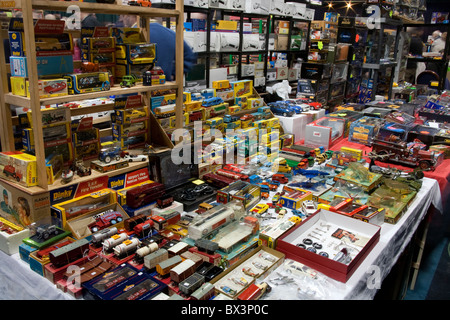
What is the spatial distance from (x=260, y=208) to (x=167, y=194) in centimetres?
71

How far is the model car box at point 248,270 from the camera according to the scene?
189cm

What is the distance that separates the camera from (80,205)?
249 cm

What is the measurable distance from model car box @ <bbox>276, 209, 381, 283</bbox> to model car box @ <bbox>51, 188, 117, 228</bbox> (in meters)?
1.25

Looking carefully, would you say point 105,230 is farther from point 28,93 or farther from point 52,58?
point 52,58

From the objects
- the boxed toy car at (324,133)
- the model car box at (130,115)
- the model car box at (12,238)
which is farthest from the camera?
the boxed toy car at (324,133)

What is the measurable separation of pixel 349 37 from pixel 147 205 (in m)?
5.99

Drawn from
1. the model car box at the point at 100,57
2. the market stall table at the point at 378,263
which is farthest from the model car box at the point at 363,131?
the model car box at the point at 100,57

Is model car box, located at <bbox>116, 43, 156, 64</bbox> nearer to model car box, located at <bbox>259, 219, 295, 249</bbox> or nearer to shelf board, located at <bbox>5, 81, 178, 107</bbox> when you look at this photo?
shelf board, located at <bbox>5, 81, 178, 107</bbox>

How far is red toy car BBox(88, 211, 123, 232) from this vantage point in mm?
2340

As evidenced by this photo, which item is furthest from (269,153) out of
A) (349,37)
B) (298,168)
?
(349,37)

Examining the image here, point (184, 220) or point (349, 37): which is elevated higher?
point (349, 37)

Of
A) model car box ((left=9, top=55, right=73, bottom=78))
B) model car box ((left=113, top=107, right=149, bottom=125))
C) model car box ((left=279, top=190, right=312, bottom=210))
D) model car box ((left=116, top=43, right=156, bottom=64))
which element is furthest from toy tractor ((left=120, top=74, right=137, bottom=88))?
model car box ((left=279, top=190, right=312, bottom=210))

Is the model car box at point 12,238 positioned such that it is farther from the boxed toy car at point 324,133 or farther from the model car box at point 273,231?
the boxed toy car at point 324,133

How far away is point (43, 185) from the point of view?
232 centimetres
